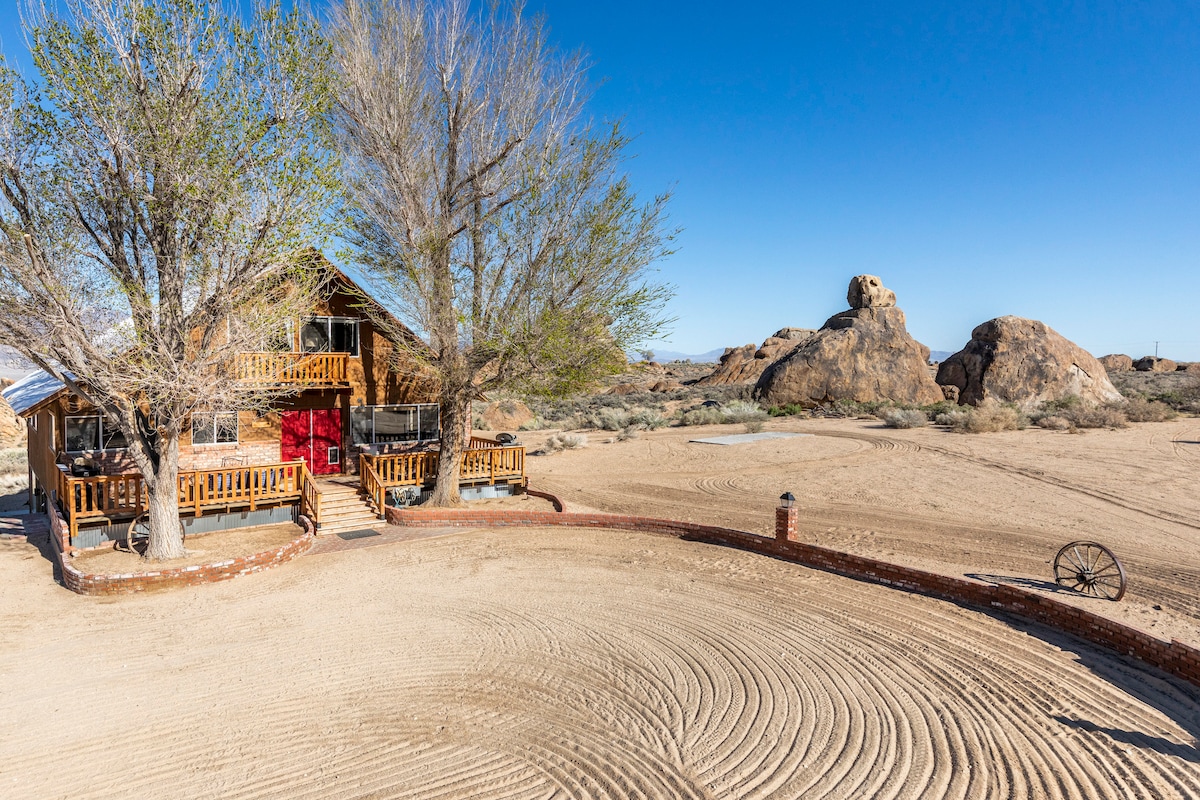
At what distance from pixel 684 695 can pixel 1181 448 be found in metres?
22.5

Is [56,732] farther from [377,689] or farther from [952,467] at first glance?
[952,467]

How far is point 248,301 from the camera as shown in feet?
37.2

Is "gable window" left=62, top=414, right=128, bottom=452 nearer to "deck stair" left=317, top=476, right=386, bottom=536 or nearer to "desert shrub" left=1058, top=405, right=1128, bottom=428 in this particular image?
"deck stair" left=317, top=476, right=386, bottom=536

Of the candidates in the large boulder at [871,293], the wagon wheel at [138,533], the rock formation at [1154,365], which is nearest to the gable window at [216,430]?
the wagon wheel at [138,533]

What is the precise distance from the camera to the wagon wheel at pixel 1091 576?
29.8 ft

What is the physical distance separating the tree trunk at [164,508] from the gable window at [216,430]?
3672 millimetres

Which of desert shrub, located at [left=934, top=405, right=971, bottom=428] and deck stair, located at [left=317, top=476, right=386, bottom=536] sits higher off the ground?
desert shrub, located at [left=934, top=405, right=971, bottom=428]

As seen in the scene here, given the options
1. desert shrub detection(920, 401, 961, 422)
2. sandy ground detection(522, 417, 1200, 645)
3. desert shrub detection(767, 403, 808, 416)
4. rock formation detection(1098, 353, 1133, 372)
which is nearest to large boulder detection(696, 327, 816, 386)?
desert shrub detection(767, 403, 808, 416)

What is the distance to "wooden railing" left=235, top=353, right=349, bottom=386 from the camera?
13336 mm

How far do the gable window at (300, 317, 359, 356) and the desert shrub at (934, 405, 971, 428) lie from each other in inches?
946

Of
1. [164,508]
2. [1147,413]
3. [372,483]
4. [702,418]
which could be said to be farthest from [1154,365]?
[164,508]

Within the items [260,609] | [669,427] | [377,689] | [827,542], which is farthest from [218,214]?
[669,427]

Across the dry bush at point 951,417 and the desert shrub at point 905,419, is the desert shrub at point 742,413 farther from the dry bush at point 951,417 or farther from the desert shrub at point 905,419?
the dry bush at point 951,417

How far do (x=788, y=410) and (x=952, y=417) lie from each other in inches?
355
